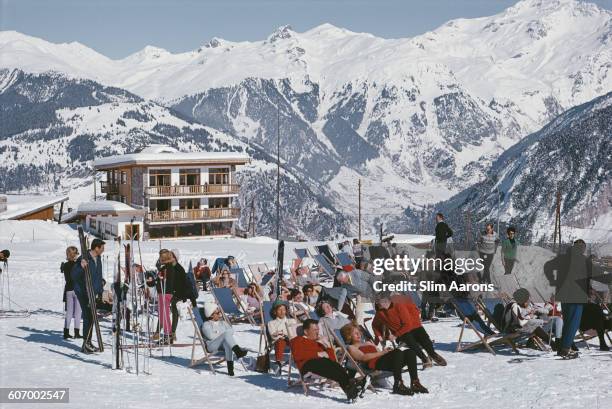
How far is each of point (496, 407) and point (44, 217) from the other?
5758cm

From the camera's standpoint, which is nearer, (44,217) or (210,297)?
(210,297)

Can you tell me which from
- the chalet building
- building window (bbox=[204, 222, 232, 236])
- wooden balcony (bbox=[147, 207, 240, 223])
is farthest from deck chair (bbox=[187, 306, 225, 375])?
building window (bbox=[204, 222, 232, 236])

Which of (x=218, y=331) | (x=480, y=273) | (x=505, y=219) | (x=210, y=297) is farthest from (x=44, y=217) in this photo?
(x=505, y=219)

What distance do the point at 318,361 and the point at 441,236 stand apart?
25.9 feet

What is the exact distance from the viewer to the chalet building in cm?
6116

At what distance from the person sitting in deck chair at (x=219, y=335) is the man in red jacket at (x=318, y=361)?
4.89 ft

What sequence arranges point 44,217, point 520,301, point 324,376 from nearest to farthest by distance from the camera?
point 324,376, point 520,301, point 44,217

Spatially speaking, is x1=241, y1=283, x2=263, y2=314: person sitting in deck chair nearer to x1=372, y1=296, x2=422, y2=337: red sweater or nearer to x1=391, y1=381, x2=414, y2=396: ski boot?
x1=372, y1=296, x2=422, y2=337: red sweater

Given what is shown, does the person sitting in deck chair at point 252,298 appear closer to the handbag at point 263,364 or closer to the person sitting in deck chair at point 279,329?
the person sitting in deck chair at point 279,329

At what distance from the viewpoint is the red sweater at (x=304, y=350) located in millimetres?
11883

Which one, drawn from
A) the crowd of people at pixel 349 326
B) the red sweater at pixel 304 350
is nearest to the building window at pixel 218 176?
the crowd of people at pixel 349 326

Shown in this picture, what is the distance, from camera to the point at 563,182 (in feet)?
636

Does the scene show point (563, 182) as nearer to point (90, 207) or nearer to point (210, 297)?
point (90, 207)

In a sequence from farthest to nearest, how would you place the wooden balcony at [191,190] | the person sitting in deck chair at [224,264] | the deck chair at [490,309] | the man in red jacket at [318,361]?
the wooden balcony at [191,190] → the person sitting in deck chair at [224,264] → the deck chair at [490,309] → the man in red jacket at [318,361]
